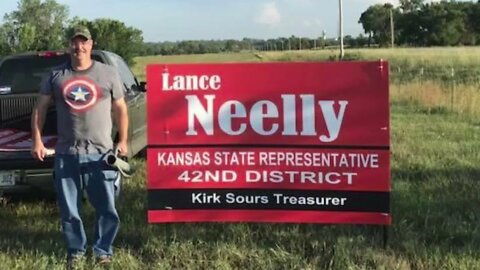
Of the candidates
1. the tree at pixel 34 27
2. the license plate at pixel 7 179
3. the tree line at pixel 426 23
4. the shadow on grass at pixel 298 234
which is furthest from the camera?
the tree line at pixel 426 23

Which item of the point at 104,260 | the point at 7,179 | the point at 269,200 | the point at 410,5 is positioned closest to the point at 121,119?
the point at 104,260

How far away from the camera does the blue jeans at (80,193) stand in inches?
187

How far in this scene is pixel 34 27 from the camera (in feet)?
130

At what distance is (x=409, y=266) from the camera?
471cm

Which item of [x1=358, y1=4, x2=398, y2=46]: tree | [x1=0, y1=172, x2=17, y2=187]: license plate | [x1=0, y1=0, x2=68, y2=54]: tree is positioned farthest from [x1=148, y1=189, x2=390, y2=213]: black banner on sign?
[x1=358, y1=4, x2=398, y2=46]: tree

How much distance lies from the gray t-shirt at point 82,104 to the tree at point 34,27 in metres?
31.1

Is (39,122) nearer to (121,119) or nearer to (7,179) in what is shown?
(121,119)

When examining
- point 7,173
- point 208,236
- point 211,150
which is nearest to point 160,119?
point 211,150

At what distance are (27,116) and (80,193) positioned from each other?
271 cm

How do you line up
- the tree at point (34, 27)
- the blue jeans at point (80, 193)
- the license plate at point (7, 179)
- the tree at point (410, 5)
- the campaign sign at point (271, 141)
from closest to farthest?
1. the blue jeans at point (80, 193)
2. the campaign sign at point (271, 141)
3. the license plate at point (7, 179)
4. the tree at point (34, 27)
5. the tree at point (410, 5)

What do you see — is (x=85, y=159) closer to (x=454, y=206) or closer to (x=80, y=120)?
(x=80, y=120)

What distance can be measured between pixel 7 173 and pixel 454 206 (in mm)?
3996

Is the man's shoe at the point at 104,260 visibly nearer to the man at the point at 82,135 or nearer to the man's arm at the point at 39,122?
the man at the point at 82,135

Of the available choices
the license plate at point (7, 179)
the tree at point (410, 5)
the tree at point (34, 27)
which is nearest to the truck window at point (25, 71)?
the license plate at point (7, 179)
